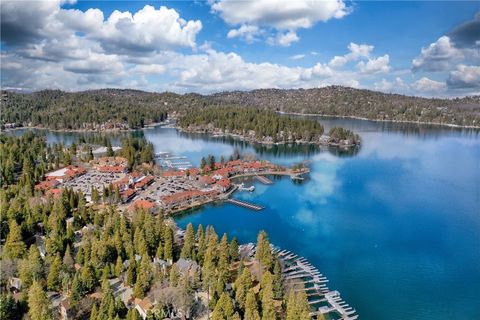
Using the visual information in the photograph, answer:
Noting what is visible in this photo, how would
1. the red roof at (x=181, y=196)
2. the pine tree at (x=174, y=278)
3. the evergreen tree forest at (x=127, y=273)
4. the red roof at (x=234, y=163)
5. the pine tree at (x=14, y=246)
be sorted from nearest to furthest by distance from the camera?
1. the evergreen tree forest at (x=127, y=273)
2. the pine tree at (x=174, y=278)
3. the pine tree at (x=14, y=246)
4. the red roof at (x=181, y=196)
5. the red roof at (x=234, y=163)

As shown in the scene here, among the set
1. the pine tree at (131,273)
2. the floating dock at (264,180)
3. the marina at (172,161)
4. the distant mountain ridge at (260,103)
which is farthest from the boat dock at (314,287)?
the distant mountain ridge at (260,103)

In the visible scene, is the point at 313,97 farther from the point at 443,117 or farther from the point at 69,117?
the point at 69,117

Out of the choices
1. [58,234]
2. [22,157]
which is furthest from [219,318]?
[22,157]

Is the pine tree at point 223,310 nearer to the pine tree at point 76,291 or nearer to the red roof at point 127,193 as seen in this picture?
the pine tree at point 76,291

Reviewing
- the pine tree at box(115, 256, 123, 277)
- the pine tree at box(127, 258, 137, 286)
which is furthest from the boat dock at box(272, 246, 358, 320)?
the pine tree at box(115, 256, 123, 277)

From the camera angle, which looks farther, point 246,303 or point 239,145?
point 239,145

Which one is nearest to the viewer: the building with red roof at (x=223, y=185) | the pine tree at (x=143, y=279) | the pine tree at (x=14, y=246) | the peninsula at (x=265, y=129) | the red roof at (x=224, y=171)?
the pine tree at (x=143, y=279)
